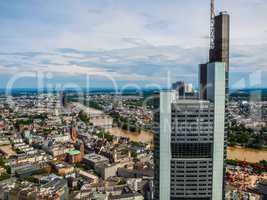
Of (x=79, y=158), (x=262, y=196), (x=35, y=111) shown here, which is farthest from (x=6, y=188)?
(x=35, y=111)

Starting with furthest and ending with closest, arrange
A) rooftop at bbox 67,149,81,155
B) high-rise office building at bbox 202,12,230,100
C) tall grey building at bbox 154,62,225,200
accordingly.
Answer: rooftop at bbox 67,149,81,155 → high-rise office building at bbox 202,12,230,100 → tall grey building at bbox 154,62,225,200

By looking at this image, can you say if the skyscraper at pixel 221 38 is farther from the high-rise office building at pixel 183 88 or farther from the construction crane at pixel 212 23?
the high-rise office building at pixel 183 88

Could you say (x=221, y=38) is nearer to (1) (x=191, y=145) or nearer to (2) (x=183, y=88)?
(2) (x=183, y=88)

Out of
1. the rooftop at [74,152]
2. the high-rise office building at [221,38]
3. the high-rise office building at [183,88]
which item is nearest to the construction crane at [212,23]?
the high-rise office building at [221,38]

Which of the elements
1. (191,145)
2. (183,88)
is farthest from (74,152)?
(191,145)

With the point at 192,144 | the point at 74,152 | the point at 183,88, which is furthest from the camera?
the point at 74,152

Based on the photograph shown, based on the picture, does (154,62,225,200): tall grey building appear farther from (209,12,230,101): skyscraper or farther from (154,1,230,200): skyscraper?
(209,12,230,101): skyscraper

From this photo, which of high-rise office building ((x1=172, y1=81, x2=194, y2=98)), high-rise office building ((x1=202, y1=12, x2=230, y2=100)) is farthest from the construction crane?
high-rise office building ((x1=172, y1=81, x2=194, y2=98))

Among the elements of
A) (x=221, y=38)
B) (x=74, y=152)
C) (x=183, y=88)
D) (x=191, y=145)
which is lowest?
(x=74, y=152)
